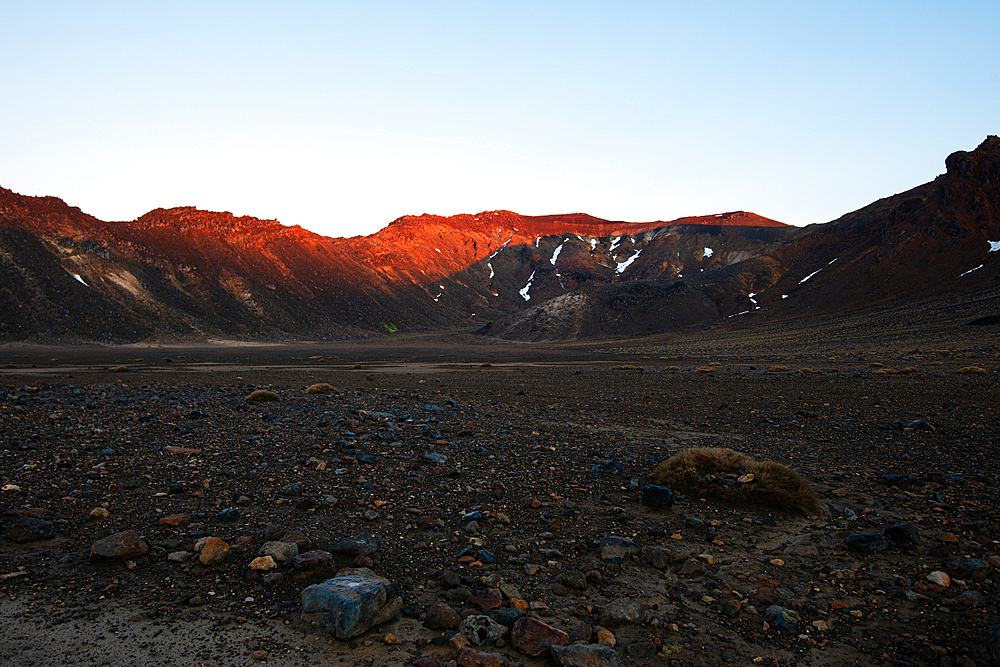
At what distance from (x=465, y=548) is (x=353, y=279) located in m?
131

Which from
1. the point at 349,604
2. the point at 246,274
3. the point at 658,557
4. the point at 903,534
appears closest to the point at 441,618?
the point at 349,604

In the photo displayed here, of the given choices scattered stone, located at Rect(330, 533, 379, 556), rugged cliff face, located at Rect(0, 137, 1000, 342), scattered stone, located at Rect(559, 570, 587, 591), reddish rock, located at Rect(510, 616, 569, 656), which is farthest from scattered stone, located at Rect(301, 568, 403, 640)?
rugged cliff face, located at Rect(0, 137, 1000, 342)

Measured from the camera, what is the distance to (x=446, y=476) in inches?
317

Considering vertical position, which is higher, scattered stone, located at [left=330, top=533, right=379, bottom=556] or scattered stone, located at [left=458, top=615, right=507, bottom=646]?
scattered stone, located at [left=330, top=533, right=379, bottom=556]

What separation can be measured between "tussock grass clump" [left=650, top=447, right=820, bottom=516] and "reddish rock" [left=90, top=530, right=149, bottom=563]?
259 inches

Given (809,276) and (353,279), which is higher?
(353,279)

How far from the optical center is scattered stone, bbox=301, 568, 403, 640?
407 centimetres

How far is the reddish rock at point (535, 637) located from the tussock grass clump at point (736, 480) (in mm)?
4227

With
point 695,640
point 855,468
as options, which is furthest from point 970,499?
point 695,640

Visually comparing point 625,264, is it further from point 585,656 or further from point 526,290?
point 585,656

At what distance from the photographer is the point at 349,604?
163 inches

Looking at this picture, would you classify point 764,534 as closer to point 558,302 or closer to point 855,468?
point 855,468

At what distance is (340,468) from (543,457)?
11.6 ft

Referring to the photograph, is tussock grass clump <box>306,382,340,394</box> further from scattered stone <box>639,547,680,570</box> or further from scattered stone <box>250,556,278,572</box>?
scattered stone <box>639,547,680,570</box>
